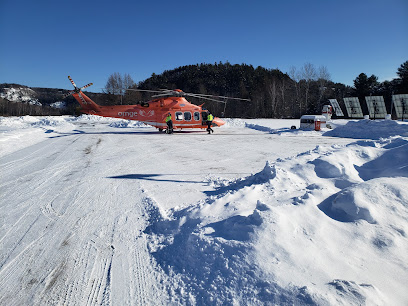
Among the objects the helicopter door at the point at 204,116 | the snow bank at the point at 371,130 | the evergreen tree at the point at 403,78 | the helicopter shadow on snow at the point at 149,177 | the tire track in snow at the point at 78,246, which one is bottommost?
the tire track in snow at the point at 78,246

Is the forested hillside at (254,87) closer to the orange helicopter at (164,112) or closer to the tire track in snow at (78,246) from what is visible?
the orange helicopter at (164,112)

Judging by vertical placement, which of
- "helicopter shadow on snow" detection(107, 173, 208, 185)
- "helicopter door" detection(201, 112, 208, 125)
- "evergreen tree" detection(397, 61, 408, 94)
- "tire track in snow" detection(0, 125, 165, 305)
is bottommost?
"tire track in snow" detection(0, 125, 165, 305)

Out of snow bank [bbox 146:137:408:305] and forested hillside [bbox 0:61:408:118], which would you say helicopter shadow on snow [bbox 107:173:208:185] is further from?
forested hillside [bbox 0:61:408:118]

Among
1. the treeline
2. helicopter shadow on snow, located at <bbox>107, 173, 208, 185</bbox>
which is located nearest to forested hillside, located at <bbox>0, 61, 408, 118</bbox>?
the treeline

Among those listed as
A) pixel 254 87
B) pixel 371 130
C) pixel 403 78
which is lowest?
pixel 371 130

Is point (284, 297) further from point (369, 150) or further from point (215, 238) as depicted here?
point (369, 150)

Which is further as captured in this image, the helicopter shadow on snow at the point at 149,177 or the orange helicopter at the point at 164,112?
the orange helicopter at the point at 164,112

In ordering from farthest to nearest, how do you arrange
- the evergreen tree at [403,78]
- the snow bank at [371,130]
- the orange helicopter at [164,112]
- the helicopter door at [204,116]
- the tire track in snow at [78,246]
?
the evergreen tree at [403,78] < the helicopter door at [204,116] < the orange helicopter at [164,112] < the snow bank at [371,130] < the tire track in snow at [78,246]

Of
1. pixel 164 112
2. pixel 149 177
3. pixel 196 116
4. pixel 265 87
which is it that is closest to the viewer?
pixel 149 177

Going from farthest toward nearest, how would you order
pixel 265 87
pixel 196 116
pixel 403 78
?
pixel 265 87 → pixel 403 78 → pixel 196 116

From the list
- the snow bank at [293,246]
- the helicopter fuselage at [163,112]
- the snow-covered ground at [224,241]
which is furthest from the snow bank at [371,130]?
the snow bank at [293,246]

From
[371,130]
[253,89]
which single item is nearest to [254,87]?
[253,89]

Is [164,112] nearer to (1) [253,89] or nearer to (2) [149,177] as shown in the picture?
(2) [149,177]

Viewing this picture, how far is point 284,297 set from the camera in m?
1.96
